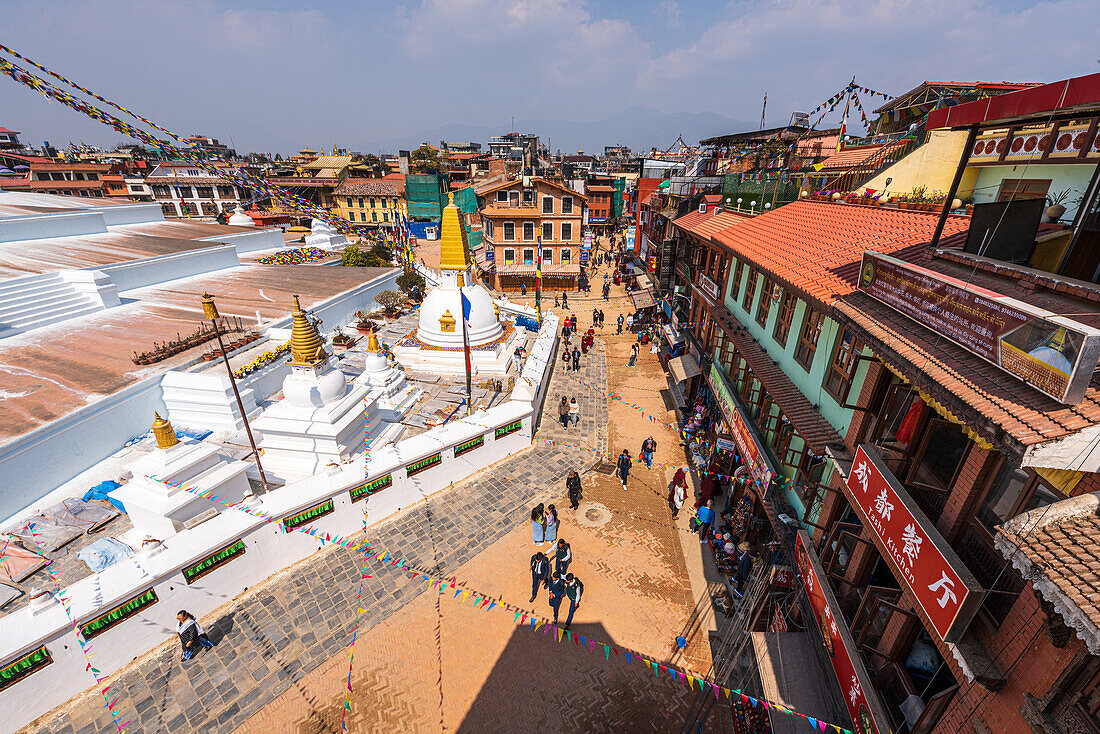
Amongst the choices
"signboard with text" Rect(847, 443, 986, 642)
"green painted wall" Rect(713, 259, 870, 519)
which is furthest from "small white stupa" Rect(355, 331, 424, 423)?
"signboard with text" Rect(847, 443, 986, 642)

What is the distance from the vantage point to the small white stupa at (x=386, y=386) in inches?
638

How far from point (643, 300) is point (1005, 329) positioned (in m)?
27.8

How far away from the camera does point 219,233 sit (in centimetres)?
3544

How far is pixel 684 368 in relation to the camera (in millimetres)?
19000

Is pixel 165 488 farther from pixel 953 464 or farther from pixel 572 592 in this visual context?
pixel 953 464

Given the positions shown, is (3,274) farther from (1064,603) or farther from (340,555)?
(1064,603)

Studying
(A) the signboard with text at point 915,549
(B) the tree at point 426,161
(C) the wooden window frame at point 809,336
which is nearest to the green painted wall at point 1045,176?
(C) the wooden window frame at point 809,336

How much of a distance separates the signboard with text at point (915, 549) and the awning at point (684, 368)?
11392 mm

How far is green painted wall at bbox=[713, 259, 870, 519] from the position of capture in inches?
341

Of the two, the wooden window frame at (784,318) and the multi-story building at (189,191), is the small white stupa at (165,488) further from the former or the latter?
the multi-story building at (189,191)

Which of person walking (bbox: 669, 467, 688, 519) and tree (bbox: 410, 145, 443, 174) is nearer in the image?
person walking (bbox: 669, 467, 688, 519)

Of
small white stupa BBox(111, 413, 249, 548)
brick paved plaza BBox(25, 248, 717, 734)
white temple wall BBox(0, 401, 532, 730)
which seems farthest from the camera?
small white stupa BBox(111, 413, 249, 548)

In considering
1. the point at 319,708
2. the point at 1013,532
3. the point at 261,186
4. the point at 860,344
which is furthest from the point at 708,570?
the point at 261,186

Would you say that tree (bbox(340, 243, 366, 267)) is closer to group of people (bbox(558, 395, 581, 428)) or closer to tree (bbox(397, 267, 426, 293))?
tree (bbox(397, 267, 426, 293))
